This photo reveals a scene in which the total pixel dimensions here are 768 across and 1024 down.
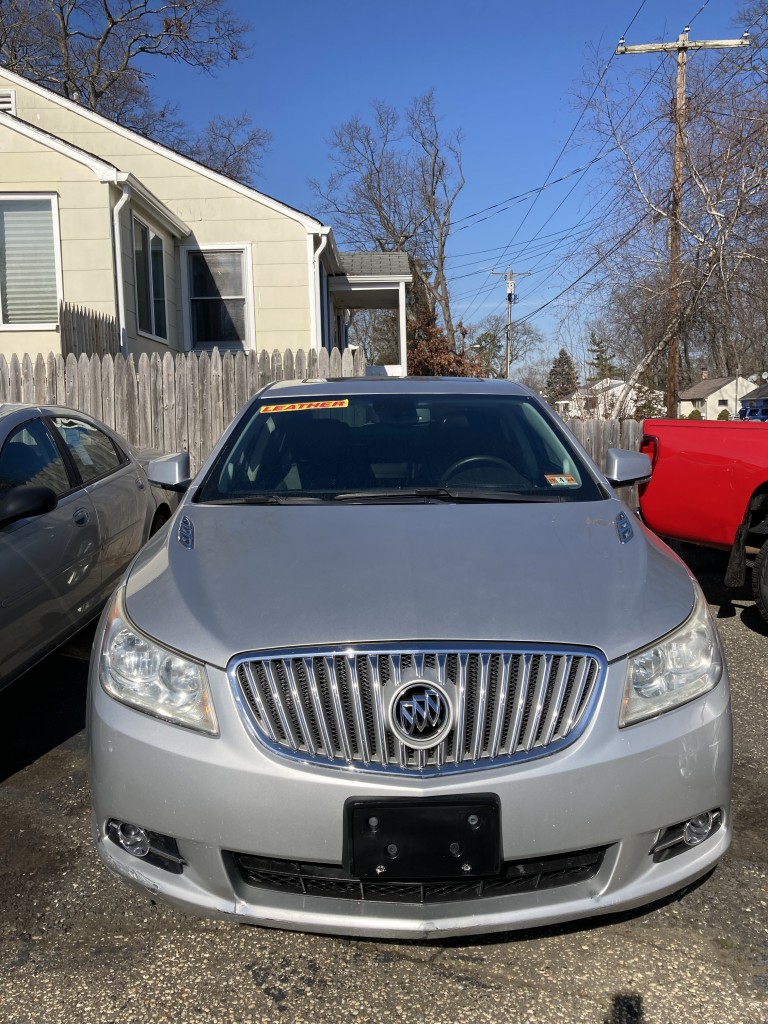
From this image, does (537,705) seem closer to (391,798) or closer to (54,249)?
(391,798)

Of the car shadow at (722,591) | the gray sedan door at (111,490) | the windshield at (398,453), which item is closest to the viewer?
the windshield at (398,453)

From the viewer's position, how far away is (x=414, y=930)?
2221 mm

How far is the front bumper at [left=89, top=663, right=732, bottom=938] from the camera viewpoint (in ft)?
7.22

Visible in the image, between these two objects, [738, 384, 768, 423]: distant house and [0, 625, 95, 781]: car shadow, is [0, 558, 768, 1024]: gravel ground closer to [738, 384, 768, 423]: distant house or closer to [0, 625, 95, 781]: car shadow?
[0, 625, 95, 781]: car shadow

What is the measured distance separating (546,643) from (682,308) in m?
16.7

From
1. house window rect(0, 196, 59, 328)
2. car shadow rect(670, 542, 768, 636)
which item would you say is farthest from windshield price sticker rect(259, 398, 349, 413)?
house window rect(0, 196, 59, 328)

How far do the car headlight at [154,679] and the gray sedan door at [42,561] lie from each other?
1.52m

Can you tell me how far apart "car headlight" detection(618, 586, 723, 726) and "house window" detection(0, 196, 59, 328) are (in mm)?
11913

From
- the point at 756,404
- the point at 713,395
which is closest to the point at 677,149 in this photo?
the point at 756,404

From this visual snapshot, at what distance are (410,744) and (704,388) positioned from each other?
88.5 m

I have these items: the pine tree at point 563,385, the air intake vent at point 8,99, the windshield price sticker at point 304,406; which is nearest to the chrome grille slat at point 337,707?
the windshield price sticker at point 304,406

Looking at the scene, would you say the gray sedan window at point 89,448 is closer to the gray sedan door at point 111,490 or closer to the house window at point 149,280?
the gray sedan door at point 111,490

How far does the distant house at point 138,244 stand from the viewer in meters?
12.4

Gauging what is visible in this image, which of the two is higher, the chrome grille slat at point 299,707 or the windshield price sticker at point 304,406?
the windshield price sticker at point 304,406
